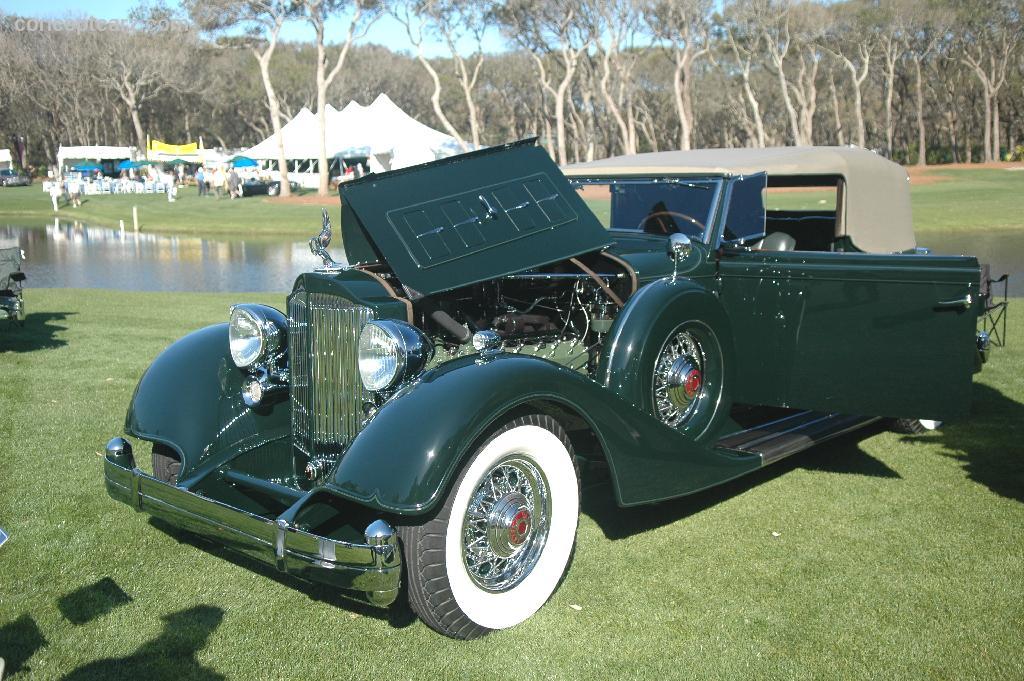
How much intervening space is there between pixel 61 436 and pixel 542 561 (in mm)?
4103

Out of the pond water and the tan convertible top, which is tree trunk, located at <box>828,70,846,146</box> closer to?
the pond water

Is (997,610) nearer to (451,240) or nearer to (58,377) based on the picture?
(451,240)

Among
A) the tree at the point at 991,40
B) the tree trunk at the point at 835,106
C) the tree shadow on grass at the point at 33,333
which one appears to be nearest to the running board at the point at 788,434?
the tree shadow on grass at the point at 33,333

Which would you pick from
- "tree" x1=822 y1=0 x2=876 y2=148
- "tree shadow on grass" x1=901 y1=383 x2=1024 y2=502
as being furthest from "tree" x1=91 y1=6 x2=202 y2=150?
"tree shadow on grass" x1=901 y1=383 x2=1024 y2=502

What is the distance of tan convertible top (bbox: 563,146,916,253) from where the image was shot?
596 centimetres

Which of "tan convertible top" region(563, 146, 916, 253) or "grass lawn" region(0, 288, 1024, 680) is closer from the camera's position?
"grass lawn" region(0, 288, 1024, 680)

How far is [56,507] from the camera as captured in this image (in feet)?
17.0

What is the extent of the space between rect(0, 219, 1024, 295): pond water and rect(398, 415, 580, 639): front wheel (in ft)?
40.6

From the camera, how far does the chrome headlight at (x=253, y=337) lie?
15.6 ft

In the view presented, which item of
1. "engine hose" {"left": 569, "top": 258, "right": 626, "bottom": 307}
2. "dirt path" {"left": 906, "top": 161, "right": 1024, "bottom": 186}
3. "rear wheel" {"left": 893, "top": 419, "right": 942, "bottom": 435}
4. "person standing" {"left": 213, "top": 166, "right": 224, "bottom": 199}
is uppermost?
"person standing" {"left": 213, "top": 166, "right": 224, "bottom": 199}

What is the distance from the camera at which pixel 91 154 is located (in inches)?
2452

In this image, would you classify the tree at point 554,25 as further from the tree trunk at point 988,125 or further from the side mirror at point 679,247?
the side mirror at point 679,247

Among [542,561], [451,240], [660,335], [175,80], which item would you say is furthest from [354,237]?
[175,80]

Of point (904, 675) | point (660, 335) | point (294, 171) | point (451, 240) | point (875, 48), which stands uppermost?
point (875, 48)
